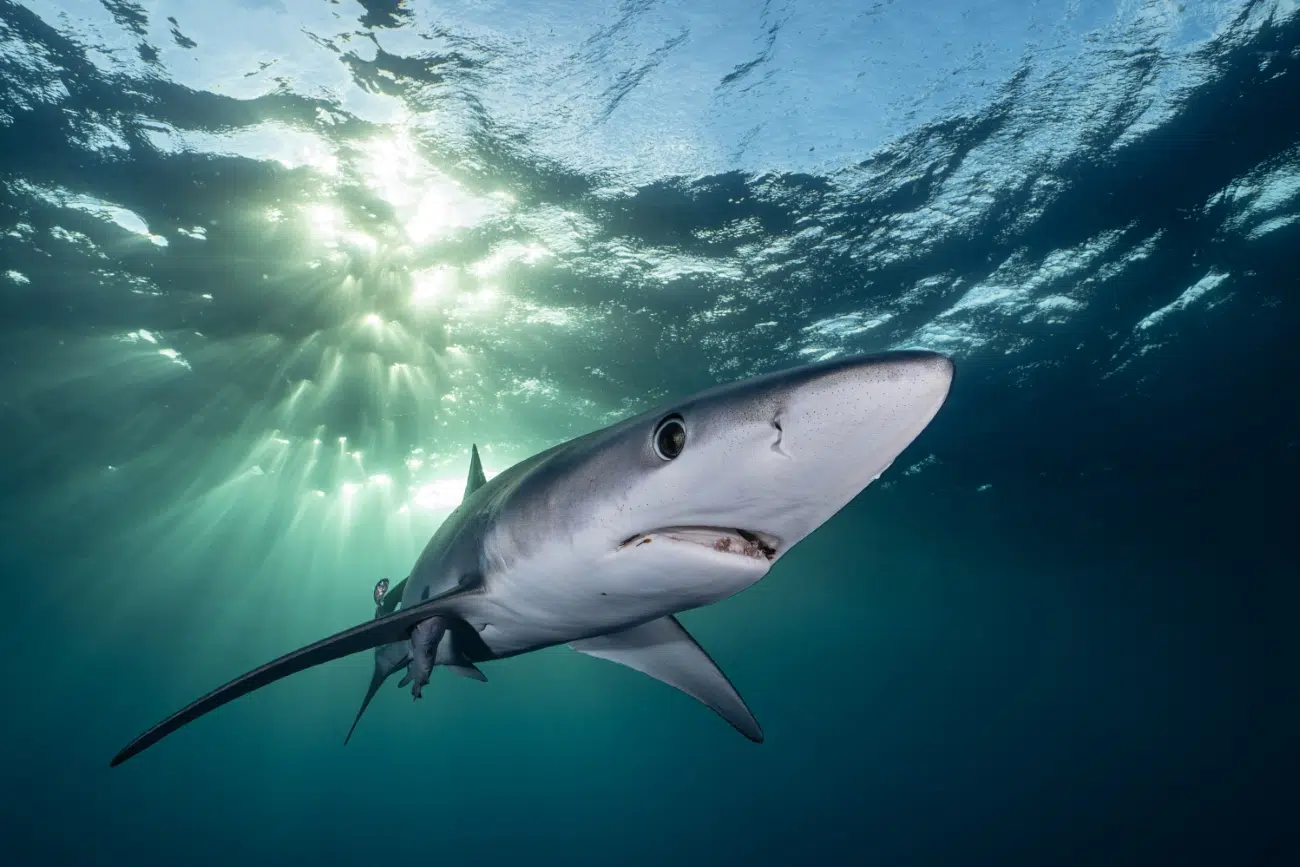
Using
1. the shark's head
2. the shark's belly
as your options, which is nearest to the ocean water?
the shark's belly

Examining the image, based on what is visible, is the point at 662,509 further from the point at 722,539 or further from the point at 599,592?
the point at 599,592

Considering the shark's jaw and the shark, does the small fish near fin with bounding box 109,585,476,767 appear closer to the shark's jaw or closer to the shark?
the shark

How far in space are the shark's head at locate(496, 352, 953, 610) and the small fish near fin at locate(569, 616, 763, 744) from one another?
1691 mm

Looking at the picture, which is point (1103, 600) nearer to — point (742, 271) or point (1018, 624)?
point (1018, 624)

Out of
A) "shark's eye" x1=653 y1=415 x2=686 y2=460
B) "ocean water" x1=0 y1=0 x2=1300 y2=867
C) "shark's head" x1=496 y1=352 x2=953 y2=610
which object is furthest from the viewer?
"ocean water" x1=0 y1=0 x2=1300 y2=867

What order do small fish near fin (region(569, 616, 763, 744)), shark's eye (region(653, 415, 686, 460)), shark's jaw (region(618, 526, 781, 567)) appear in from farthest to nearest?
small fish near fin (region(569, 616, 763, 744)) → shark's jaw (region(618, 526, 781, 567)) → shark's eye (region(653, 415, 686, 460))

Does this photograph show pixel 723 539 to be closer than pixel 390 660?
Yes

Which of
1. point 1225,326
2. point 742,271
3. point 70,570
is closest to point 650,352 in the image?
A: point 742,271

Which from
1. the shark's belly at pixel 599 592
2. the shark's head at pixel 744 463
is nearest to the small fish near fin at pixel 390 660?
the shark's belly at pixel 599 592

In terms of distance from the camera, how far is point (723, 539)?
70.3 inches

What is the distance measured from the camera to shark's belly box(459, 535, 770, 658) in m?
1.84

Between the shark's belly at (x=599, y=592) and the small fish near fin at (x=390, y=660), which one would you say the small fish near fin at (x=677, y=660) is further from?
the small fish near fin at (x=390, y=660)

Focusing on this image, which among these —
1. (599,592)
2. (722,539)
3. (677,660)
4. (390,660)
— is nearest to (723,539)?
(722,539)

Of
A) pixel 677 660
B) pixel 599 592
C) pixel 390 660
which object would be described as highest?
pixel 390 660
